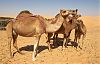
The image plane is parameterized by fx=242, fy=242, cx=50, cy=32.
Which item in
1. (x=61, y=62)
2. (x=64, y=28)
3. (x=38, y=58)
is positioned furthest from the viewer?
(x=64, y=28)

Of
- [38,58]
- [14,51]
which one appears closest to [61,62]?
[38,58]

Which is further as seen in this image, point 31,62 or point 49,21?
point 49,21

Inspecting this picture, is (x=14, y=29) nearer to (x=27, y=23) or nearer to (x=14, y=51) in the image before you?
(x=27, y=23)

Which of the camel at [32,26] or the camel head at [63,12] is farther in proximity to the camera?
the camel head at [63,12]

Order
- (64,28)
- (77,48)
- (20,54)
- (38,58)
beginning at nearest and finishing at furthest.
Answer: (38,58) < (20,54) < (64,28) < (77,48)

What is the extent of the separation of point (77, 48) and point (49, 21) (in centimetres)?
301

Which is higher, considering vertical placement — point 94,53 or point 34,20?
point 34,20

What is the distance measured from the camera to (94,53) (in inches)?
472

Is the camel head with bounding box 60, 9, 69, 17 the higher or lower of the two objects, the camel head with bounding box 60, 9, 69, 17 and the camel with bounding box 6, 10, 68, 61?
the higher

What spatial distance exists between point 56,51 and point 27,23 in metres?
2.55

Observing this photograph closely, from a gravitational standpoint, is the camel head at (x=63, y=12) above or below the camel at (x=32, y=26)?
above

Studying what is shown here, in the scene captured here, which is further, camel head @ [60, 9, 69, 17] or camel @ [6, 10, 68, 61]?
camel head @ [60, 9, 69, 17]

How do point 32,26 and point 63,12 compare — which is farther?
point 63,12

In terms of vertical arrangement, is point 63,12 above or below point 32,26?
above
